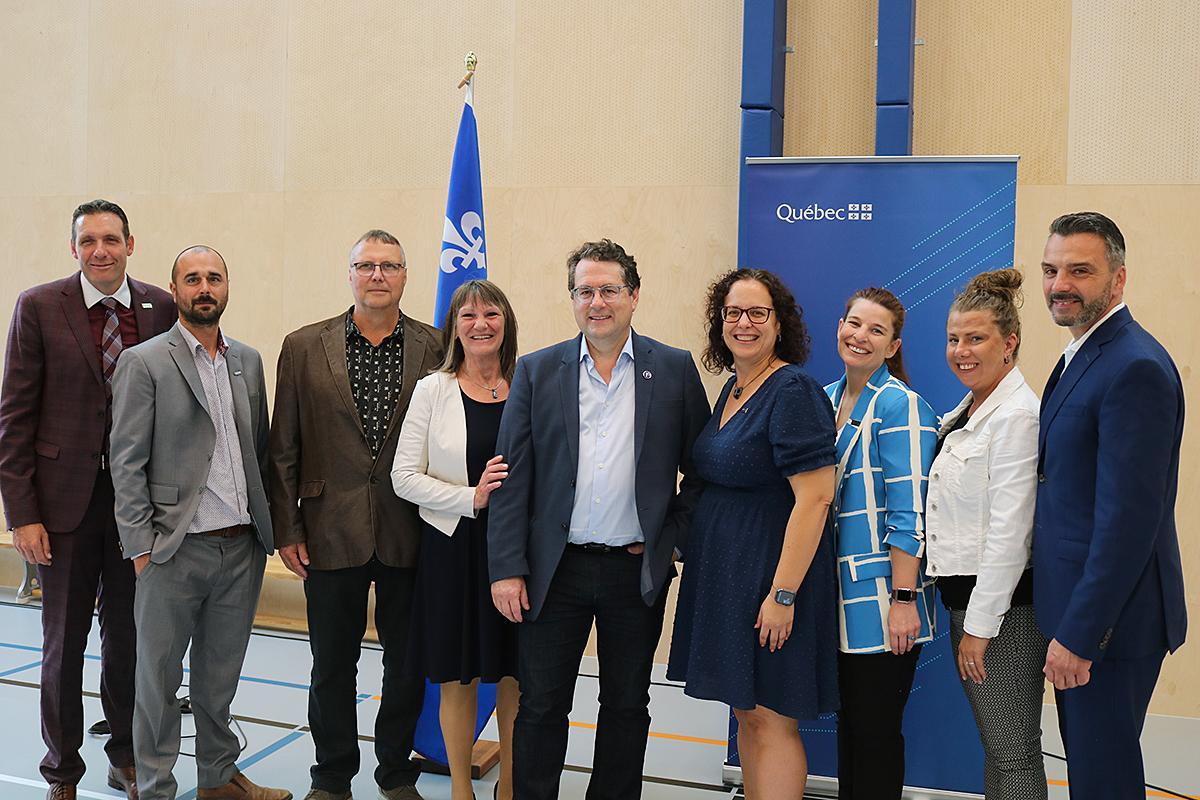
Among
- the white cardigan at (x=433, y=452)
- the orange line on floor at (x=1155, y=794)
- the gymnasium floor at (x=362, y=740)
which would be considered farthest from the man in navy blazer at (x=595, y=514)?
the orange line on floor at (x=1155, y=794)

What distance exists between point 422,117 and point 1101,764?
4.57 metres

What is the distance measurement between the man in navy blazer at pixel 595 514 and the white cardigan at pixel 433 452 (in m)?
0.24

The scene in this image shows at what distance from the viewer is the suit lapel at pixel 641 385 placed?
282 cm

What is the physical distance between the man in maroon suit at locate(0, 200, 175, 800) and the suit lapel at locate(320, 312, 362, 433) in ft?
2.30

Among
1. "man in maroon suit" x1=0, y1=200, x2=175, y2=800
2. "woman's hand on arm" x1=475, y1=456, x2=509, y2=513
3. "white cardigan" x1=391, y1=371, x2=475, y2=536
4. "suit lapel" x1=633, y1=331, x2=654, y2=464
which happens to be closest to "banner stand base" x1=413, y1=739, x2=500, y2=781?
"man in maroon suit" x1=0, y1=200, x2=175, y2=800

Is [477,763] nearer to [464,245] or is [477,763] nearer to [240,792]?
[240,792]

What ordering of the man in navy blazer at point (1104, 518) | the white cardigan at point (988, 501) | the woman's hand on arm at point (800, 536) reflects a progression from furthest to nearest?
1. the woman's hand on arm at point (800, 536)
2. the white cardigan at point (988, 501)
3. the man in navy blazer at point (1104, 518)

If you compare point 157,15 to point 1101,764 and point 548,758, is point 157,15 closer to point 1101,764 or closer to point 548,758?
point 548,758

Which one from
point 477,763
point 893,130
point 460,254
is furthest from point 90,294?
point 893,130

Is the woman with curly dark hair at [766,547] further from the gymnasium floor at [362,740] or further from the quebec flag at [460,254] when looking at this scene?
the quebec flag at [460,254]

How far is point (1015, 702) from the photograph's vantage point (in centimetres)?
258

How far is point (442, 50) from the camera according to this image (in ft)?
18.3

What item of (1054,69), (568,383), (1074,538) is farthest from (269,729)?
(1054,69)

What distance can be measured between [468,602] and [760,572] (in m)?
0.95
